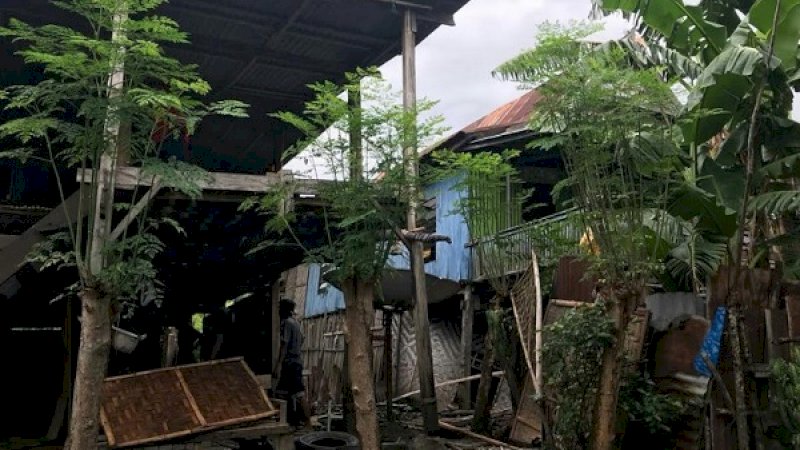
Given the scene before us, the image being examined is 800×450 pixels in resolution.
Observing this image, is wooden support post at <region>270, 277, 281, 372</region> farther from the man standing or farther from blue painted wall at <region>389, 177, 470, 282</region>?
blue painted wall at <region>389, 177, 470, 282</region>

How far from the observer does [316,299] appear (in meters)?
19.3

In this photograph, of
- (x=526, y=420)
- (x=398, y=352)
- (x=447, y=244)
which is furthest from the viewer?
(x=398, y=352)

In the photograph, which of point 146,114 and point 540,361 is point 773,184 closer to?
point 540,361

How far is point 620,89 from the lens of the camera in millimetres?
5535

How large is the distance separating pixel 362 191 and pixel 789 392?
3.96m

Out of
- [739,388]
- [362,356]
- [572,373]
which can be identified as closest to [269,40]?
[362,356]

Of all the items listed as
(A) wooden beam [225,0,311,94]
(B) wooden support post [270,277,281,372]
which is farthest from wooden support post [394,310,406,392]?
(A) wooden beam [225,0,311,94]

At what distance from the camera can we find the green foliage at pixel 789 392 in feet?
17.7

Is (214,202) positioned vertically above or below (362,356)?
above

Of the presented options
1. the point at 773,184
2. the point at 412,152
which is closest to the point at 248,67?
the point at 412,152

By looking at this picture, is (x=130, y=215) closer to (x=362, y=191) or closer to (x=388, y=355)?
(x=362, y=191)

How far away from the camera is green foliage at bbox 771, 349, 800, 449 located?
17.7ft

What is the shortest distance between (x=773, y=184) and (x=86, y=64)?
22.5 feet

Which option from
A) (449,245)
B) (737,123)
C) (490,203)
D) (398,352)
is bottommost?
(398,352)
